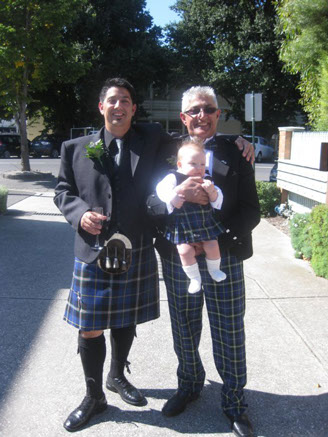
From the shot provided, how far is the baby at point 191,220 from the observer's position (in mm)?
2176

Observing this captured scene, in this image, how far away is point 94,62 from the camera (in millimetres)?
27344

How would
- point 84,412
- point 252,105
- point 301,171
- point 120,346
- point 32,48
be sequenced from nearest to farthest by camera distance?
point 84,412
point 120,346
point 301,171
point 252,105
point 32,48

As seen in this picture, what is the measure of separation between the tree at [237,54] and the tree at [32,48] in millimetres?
15066

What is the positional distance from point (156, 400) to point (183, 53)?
29.6 metres

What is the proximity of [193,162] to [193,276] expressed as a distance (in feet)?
1.94

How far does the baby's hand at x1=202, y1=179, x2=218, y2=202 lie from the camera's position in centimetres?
214

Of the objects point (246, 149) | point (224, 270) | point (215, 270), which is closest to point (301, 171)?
point (246, 149)

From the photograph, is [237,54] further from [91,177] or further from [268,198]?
[91,177]

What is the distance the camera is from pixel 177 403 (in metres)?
2.55

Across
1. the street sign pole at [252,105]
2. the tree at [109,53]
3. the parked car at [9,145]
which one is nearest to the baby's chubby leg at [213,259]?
the street sign pole at [252,105]

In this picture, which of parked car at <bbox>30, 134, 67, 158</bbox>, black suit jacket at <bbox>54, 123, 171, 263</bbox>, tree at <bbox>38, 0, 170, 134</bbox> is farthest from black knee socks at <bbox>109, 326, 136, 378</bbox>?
tree at <bbox>38, 0, 170, 134</bbox>

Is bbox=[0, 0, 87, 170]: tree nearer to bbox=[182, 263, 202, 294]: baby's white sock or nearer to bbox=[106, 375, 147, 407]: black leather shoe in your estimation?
bbox=[106, 375, 147, 407]: black leather shoe

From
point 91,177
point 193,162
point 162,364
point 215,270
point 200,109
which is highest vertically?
point 200,109

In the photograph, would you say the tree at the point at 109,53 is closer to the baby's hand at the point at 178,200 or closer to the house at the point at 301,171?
the house at the point at 301,171
